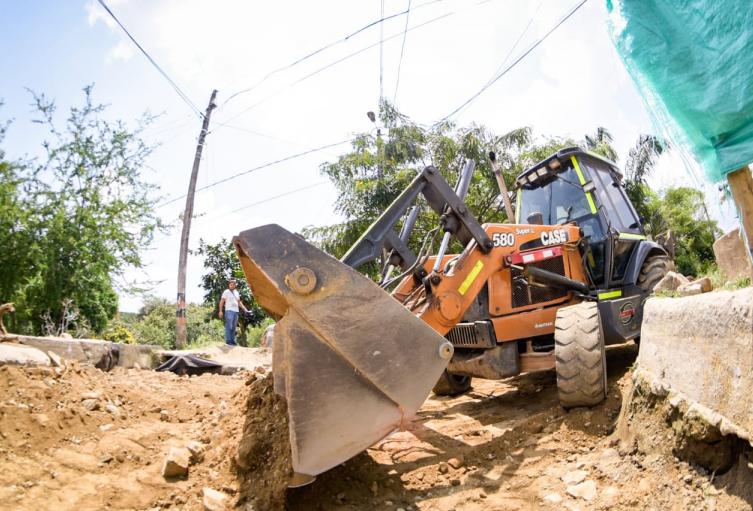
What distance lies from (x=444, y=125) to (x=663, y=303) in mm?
14506

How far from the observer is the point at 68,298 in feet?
39.8

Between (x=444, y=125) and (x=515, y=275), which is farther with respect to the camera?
(x=444, y=125)

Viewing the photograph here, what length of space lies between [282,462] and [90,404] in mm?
2207

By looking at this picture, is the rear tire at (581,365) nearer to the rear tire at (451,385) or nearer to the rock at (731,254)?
the rock at (731,254)

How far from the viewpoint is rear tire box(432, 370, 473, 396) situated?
20.1ft

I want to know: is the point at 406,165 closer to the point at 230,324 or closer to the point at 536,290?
the point at 230,324

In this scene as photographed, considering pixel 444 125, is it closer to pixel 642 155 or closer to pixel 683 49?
pixel 642 155

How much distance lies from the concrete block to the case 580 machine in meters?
1.25

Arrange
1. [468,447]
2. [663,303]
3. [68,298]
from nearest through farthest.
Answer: [663,303] < [468,447] < [68,298]

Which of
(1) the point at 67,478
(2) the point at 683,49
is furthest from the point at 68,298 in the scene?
(2) the point at 683,49

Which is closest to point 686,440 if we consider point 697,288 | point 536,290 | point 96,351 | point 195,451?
point 697,288

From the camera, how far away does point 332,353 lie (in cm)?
283

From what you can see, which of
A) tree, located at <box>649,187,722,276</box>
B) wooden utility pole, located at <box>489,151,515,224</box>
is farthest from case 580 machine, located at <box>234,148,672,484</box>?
tree, located at <box>649,187,722,276</box>

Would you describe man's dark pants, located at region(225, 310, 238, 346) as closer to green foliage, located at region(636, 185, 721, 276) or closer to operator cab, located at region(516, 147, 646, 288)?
operator cab, located at region(516, 147, 646, 288)
